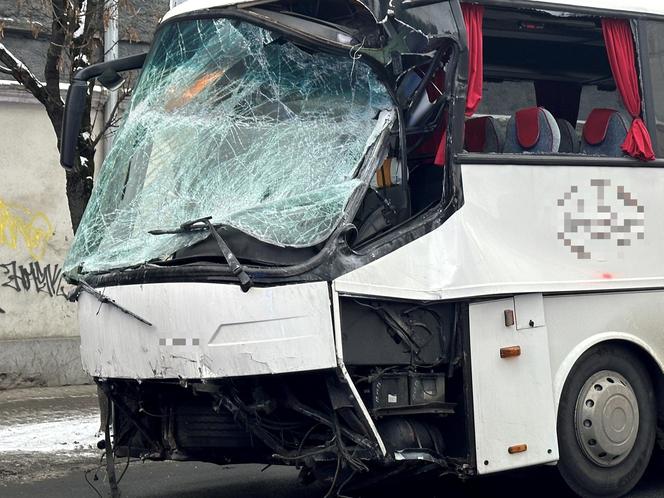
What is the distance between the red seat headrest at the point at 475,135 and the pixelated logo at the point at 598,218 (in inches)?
23.7

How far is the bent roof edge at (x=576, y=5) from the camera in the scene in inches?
301

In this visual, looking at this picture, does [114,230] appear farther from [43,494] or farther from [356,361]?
[43,494]

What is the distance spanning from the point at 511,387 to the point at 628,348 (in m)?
1.16

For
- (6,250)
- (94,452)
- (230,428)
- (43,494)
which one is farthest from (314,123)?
(6,250)

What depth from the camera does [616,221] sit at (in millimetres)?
7879

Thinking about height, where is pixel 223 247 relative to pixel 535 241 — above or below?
above

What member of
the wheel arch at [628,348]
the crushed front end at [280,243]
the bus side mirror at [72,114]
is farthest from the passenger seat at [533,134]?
the bus side mirror at [72,114]

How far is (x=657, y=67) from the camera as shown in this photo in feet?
27.3

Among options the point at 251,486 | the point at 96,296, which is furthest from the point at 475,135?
the point at 251,486

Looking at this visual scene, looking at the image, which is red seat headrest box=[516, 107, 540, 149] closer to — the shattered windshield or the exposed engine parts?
the shattered windshield

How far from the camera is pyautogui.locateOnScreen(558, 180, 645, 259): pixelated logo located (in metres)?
7.68

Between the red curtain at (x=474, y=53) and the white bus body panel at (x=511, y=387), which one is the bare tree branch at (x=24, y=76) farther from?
the white bus body panel at (x=511, y=387)

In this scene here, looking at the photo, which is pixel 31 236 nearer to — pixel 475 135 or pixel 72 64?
pixel 72 64

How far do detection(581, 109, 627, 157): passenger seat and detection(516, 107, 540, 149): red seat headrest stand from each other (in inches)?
14.4
